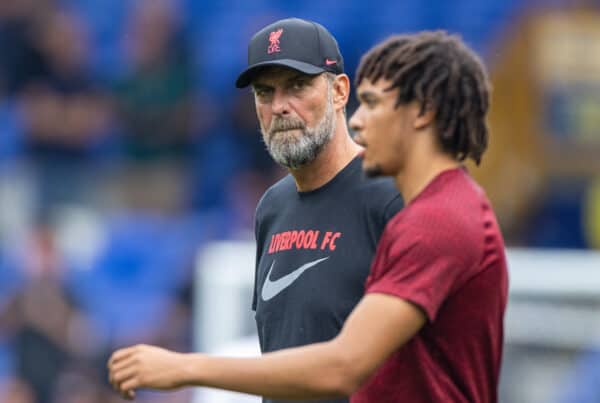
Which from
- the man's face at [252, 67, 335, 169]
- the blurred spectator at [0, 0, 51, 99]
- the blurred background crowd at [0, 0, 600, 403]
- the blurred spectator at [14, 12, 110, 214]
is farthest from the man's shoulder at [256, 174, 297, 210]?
the blurred spectator at [0, 0, 51, 99]

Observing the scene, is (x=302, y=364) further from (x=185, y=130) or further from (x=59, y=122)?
(x=185, y=130)

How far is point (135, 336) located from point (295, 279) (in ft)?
20.2

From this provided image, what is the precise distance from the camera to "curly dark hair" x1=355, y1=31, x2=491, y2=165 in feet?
10.5

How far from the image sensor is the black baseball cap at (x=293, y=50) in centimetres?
391

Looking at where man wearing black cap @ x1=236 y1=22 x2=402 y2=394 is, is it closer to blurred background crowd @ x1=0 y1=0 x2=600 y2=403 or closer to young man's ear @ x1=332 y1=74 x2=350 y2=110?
young man's ear @ x1=332 y1=74 x2=350 y2=110

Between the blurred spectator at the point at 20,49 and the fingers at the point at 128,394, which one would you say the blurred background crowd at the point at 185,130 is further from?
the fingers at the point at 128,394

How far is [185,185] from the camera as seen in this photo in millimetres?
11719

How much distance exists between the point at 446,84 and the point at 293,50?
0.83 meters

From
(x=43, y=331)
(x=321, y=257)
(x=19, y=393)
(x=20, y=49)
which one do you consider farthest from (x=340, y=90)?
(x=20, y=49)

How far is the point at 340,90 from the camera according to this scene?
13.3 feet

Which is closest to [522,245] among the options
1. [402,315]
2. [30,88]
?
[30,88]

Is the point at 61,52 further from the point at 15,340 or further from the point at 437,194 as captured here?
the point at 437,194

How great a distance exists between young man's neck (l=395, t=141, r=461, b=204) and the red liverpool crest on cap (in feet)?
2.74

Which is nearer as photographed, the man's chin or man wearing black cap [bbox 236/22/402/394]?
the man's chin
